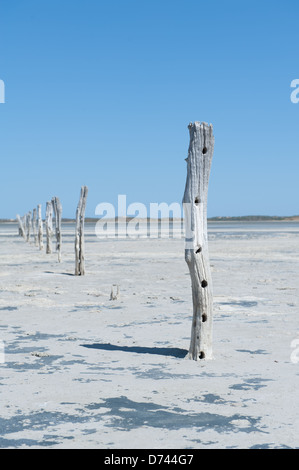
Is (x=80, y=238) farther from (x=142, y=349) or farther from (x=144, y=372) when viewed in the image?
(x=144, y=372)

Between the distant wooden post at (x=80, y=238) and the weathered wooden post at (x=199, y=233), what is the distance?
10617 millimetres

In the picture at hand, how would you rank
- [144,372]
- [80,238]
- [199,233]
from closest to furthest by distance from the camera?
1. [144,372]
2. [199,233]
3. [80,238]

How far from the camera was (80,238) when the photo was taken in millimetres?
18297

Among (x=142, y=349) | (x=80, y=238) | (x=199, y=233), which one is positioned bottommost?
(x=142, y=349)

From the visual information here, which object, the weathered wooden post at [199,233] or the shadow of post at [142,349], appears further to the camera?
the shadow of post at [142,349]

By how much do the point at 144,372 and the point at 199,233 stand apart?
5.83ft

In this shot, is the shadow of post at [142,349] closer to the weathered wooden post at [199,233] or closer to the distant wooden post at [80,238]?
the weathered wooden post at [199,233]

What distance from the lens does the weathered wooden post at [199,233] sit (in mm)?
7242

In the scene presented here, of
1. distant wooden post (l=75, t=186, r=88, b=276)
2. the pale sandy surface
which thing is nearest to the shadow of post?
the pale sandy surface

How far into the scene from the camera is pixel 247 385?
6.16 metres

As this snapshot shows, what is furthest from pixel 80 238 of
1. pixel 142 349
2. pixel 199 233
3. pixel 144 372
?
pixel 144 372

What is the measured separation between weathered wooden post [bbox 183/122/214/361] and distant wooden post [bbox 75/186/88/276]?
10.6 meters

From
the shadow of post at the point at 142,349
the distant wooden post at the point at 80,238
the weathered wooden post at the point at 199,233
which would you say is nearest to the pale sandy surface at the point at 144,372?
the shadow of post at the point at 142,349
